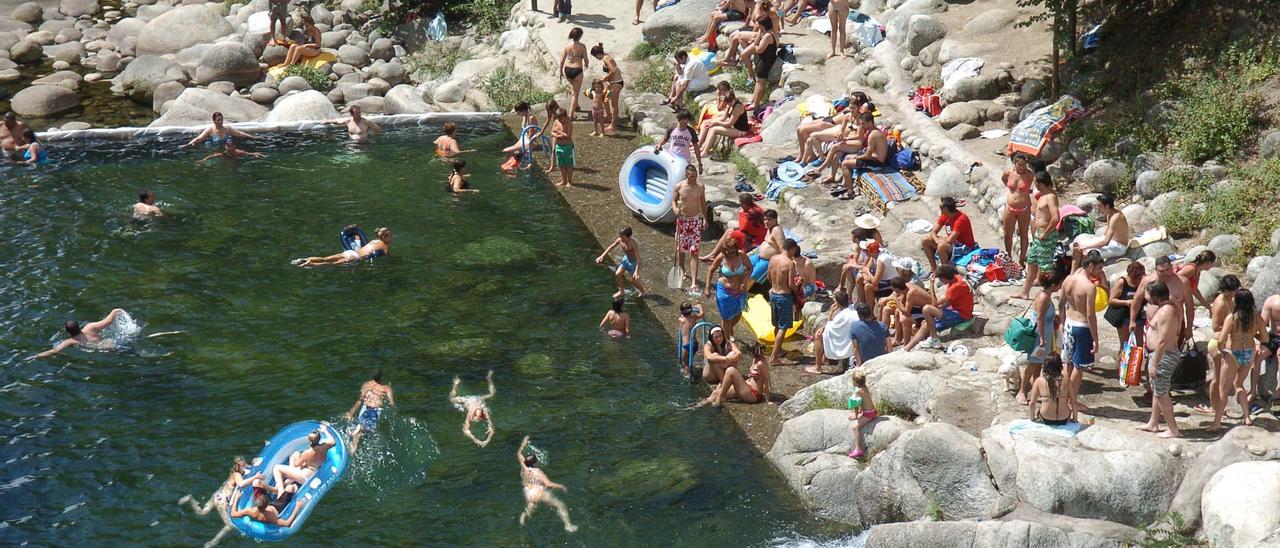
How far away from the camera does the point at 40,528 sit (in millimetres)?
12750

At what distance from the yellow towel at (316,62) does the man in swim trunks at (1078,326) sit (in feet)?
64.0

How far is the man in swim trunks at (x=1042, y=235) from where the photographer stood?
50.2 feet

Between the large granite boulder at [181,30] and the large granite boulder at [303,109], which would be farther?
the large granite boulder at [181,30]

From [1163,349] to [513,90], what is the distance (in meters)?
16.4

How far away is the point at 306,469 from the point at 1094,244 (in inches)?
377

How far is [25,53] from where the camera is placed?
2997 centimetres

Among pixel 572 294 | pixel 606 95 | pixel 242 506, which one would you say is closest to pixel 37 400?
pixel 242 506

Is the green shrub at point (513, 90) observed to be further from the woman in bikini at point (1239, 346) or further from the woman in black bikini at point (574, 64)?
the woman in bikini at point (1239, 346)

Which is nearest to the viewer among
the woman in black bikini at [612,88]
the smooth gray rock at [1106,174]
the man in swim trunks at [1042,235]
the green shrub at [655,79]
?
the man in swim trunks at [1042,235]

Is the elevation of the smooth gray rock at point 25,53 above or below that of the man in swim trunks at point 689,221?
above

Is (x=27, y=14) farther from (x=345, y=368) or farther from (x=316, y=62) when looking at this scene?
(x=345, y=368)

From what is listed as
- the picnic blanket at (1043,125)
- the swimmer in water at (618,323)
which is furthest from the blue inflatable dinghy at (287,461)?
the picnic blanket at (1043,125)

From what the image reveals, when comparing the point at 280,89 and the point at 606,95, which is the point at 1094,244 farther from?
the point at 280,89

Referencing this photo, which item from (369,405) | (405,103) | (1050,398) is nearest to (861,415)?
(1050,398)
